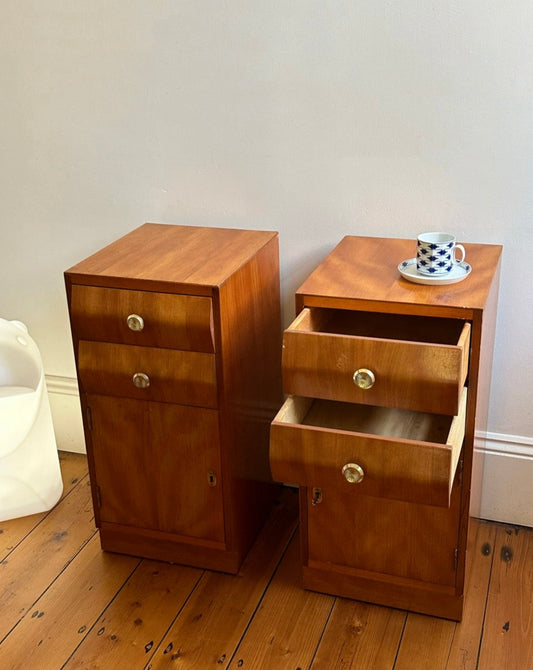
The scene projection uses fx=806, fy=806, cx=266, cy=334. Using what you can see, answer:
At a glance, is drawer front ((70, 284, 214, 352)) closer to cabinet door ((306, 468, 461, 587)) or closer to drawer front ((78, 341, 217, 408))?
drawer front ((78, 341, 217, 408))

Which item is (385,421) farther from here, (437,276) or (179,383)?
(179,383)

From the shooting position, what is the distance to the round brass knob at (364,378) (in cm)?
144

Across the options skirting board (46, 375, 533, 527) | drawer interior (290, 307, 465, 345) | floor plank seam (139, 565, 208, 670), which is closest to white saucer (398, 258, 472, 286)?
drawer interior (290, 307, 465, 345)

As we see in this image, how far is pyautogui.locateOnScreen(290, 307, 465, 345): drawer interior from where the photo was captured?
1.70m

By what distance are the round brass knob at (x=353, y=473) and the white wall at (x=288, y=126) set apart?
24.3 inches

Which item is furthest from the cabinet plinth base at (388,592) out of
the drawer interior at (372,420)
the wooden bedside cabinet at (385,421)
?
the drawer interior at (372,420)

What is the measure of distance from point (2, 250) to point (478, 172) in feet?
4.32

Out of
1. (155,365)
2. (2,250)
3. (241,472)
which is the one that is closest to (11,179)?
(2,250)

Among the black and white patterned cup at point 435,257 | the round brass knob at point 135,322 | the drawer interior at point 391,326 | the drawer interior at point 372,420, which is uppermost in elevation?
the black and white patterned cup at point 435,257

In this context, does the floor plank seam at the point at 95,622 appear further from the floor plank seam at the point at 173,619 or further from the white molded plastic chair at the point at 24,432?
the white molded plastic chair at the point at 24,432

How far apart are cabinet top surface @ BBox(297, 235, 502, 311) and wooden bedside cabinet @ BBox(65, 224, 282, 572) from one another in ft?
0.60

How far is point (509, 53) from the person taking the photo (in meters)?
1.64

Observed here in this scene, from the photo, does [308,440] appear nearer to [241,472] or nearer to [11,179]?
[241,472]

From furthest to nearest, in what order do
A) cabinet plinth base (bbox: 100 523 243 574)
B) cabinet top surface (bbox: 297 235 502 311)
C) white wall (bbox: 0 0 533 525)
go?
cabinet plinth base (bbox: 100 523 243 574) < white wall (bbox: 0 0 533 525) < cabinet top surface (bbox: 297 235 502 311)
